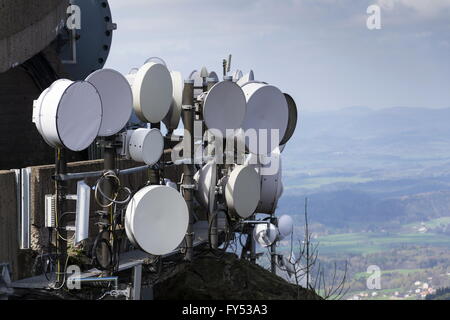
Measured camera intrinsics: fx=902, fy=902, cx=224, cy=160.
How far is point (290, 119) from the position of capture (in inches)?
797

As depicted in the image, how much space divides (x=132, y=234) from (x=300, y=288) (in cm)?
509

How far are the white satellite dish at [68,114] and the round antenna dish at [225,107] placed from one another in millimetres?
3387

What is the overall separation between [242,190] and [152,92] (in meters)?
2.99

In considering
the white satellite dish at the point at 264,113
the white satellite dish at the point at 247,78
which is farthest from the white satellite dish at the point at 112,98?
the white satellite dish at the point at 247,78

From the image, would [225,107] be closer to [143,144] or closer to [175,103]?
[175,103]

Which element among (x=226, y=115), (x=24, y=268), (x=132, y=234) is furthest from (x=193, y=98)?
(x=24, y=268)

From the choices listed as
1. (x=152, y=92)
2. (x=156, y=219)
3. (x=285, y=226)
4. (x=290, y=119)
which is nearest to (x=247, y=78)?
(x=290, y=119)

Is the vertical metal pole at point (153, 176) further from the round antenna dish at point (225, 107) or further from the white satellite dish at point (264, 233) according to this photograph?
the white satellite dish at point (264, 233)

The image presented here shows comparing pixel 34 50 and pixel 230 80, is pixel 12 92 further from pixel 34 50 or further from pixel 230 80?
pixel 230 80

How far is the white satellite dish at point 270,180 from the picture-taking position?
1920cm

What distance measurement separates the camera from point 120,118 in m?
14.6

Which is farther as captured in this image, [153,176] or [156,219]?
[153,176]

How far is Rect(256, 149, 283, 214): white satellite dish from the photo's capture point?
1920cm

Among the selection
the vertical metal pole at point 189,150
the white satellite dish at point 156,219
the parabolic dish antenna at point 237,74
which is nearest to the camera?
the white satellite dish at point 156,219
